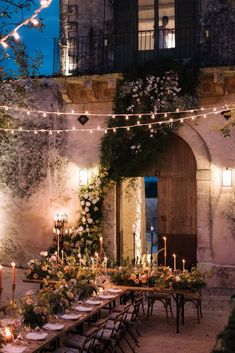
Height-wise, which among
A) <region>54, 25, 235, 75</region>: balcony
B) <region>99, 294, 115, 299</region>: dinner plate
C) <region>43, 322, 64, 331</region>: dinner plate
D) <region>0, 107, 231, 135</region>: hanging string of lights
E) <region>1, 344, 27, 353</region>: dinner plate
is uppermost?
<region>54, 25, 235, 75</region>: balcony

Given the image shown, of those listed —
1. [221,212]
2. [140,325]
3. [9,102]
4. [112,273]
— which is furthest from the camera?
[9,102]

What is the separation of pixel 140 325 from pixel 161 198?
4.71m

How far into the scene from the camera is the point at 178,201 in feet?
44.5

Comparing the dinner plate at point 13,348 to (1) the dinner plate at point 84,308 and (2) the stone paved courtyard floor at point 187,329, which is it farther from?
(2) the stone paved courtyard floor at point 187,329

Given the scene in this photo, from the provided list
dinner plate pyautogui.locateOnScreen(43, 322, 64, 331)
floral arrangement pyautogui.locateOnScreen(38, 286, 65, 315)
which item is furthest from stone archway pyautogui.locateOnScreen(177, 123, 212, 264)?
dinner plate pyautogui.locateOnScreen(43, 322, 64, 331)

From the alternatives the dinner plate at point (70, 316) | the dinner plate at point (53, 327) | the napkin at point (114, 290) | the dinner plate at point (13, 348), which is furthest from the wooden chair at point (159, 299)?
the dinner plate at point (13, 348)

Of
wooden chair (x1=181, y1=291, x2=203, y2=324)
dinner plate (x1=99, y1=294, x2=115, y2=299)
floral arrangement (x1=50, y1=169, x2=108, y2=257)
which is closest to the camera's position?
dinner plate (x1=99, y1=294, x2=115, y2=299)

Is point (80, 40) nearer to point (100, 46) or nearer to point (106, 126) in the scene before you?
point (100, 46)

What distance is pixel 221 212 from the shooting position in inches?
501

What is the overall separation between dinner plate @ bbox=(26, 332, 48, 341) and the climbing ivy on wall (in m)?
7.04

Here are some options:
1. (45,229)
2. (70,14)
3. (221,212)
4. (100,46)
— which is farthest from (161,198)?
(70,14)

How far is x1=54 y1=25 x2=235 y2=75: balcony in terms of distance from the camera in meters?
13.1

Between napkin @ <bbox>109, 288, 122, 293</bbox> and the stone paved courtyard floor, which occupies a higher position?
napkin @ <bbox>109, 288, 122, 293</bbox>

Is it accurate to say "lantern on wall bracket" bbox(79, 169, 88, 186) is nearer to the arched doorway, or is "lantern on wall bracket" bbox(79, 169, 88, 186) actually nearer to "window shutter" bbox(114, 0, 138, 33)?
the arched doorway
